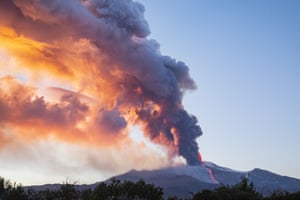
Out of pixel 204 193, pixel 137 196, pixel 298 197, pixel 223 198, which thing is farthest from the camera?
pixel 137 196

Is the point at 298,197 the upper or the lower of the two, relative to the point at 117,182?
lower

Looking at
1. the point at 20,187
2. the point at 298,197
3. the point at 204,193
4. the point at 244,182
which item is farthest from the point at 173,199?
the point at 20,187

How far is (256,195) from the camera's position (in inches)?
3479

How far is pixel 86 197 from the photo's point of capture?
101m

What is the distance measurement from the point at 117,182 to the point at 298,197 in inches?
1648

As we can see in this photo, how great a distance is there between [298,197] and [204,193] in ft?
63.5

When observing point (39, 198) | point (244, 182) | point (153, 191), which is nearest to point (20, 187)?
point (39, 198)

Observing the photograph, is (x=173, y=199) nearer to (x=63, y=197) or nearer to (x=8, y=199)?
(x=63, y=197)

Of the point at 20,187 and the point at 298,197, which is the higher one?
the point at 20,187

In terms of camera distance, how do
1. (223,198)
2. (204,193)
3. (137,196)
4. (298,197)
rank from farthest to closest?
(137,196) < (204,193) < (223,198) < (298,197)

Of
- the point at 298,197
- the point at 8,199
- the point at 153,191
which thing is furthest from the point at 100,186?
the point at 298,197

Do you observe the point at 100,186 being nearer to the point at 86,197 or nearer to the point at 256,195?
the point at 86,197

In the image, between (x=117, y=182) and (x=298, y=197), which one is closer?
(x=298, y=197)

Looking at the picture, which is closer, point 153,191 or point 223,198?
point 223,198
